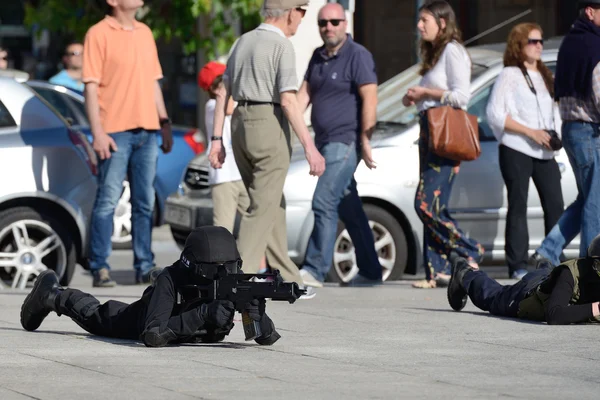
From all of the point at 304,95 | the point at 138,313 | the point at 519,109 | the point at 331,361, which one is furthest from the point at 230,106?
the point at 331,361

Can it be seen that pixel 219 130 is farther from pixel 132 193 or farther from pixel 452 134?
pixel 452 134

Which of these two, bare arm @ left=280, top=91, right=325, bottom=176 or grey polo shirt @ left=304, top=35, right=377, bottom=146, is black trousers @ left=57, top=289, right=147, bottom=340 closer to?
bare arm @ left=280, top=91, right=325, bottom=176

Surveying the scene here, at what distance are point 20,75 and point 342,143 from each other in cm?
272

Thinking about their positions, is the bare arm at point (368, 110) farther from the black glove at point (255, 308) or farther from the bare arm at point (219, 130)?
the black glove at point (255, 308)

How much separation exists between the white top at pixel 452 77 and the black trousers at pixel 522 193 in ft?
2.25

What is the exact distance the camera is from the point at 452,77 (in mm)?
10586

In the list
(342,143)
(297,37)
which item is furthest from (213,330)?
(297,37)

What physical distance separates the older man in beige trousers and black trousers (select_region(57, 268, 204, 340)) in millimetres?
Result: 1597

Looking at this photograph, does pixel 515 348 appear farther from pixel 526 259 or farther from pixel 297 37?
pixel 297 37

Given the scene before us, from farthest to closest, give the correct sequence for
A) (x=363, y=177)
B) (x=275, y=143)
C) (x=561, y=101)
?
(x=363, y=177) < (x=561, y=101) < (x=275, y=143)

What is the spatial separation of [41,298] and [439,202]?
11.4 ft

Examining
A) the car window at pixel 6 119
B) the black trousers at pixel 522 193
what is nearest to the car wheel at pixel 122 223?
the car window at pixel 6 119

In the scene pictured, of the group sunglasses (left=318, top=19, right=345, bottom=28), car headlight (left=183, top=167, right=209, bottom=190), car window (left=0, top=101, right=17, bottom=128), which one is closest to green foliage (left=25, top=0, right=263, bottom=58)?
car headlight (left=183, top=167, right=209, bottom=190)

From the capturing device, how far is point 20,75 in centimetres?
1195
